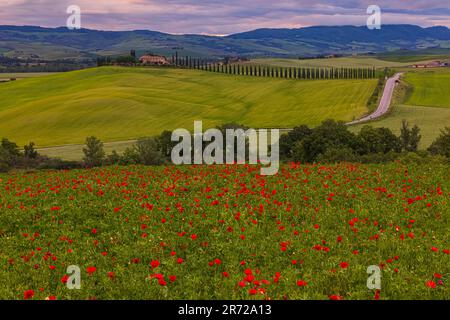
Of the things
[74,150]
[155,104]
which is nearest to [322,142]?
[74,150]

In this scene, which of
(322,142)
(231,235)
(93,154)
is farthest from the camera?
(93,154)

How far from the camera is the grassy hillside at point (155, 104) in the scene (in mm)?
112125

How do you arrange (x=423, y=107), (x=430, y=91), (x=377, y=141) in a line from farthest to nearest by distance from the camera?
(x=430, y=91)
(x=423, y=107)
(x=377, y=141)

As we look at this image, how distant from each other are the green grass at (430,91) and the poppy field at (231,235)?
125118mm

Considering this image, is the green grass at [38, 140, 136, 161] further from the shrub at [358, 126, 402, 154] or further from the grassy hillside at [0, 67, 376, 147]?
the shrub at [358, 126, 402, 154]

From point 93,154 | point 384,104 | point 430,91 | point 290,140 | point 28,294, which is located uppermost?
point 430,91

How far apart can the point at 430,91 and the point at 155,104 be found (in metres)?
95.1

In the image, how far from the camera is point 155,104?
134875 millimetres

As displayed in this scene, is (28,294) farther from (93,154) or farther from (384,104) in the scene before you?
(384,104)

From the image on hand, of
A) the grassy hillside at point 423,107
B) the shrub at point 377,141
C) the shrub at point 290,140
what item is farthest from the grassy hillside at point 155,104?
the shrub at point 290,140

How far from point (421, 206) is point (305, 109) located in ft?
370

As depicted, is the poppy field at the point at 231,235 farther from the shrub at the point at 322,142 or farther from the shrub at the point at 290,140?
the shrub at the point at 290,140

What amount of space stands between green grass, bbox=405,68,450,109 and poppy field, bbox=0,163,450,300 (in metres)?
125
